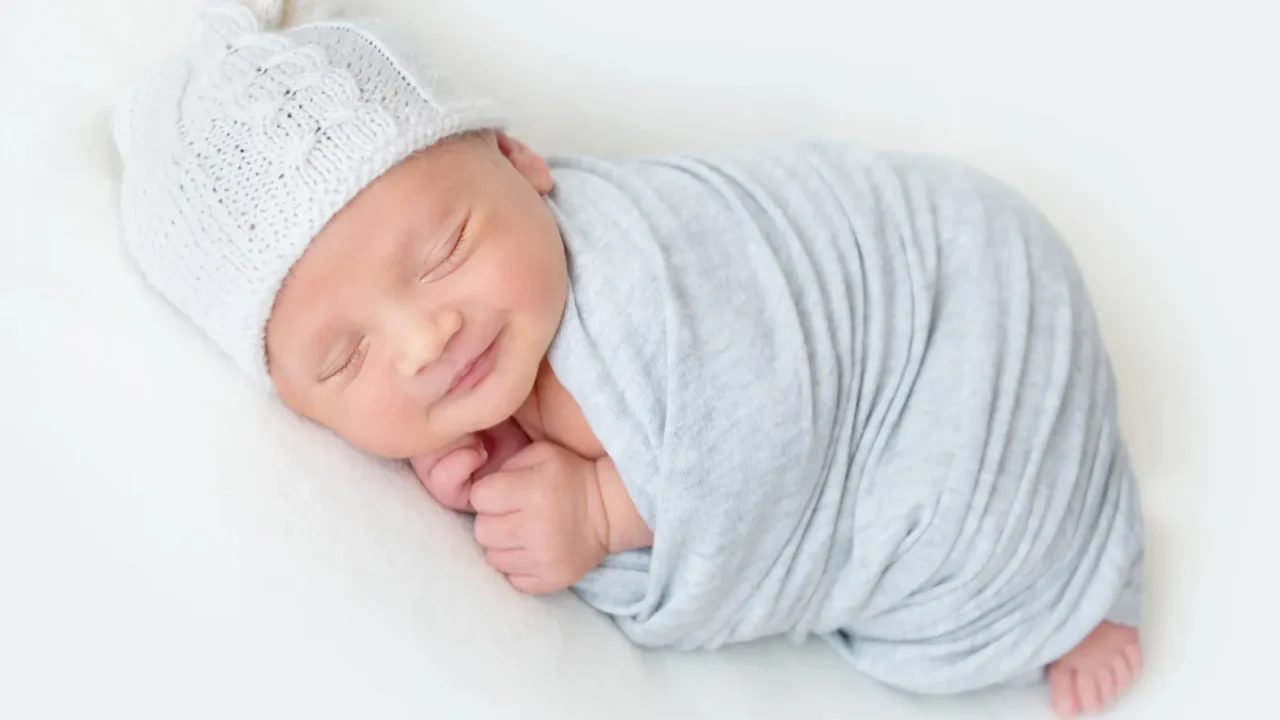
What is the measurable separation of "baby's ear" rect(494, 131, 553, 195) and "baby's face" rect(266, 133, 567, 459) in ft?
0.20

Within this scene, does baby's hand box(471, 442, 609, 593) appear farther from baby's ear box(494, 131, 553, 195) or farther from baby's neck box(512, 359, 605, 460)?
baby's ear box(494, 131, 553, 195)

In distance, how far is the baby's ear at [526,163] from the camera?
106cm

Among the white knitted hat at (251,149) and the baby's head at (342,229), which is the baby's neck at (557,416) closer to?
the baby's head at (342,229)

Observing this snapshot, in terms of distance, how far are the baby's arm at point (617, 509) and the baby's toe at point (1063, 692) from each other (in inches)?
18.3

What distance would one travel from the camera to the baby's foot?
42.6 inches

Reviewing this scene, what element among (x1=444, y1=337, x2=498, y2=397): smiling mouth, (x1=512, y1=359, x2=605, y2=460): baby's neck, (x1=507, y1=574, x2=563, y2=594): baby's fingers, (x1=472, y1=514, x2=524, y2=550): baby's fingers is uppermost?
(x1=444, y1=337, x2=498, y2=397): smiling mouth

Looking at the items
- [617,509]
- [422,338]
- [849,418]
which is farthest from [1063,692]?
[422,338]

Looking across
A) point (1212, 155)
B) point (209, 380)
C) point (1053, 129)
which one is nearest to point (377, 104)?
point (209, 380)

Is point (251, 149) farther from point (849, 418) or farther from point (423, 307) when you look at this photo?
point (849, 418)

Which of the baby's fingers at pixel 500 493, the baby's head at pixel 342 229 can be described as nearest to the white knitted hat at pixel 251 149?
the baby's head at pixel 342 229

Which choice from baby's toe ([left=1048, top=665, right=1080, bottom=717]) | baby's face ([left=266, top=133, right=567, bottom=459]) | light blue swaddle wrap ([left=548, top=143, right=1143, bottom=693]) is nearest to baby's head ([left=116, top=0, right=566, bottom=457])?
baby's face ([left=266, top=133, right=567, bottom=459])

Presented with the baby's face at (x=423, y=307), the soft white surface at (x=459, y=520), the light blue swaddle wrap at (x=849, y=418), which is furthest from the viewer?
the light blue swaddle wrap at (x=849, y=418)

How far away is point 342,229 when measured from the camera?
875 millimetres

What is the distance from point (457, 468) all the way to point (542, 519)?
10 centimetres
